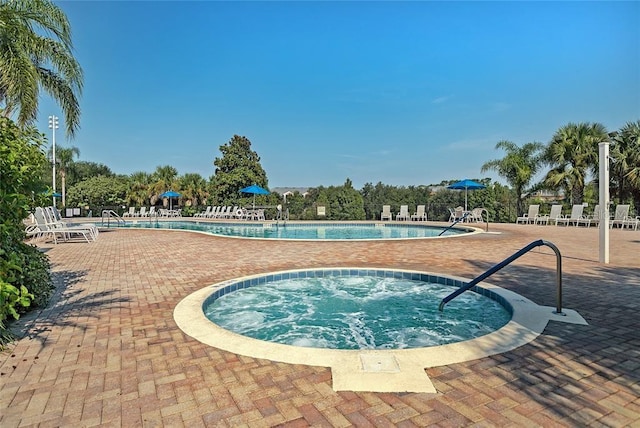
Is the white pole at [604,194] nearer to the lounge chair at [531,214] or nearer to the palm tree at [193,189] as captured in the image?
the lounge chair at [531,214]

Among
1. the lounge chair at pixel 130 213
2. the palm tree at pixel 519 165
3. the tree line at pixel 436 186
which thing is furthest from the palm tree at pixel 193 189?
the palm tree at pixel 519 165

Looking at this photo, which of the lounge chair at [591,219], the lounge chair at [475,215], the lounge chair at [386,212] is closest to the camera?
the lounge chair at [591,219]

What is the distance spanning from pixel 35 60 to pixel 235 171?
2057 centimetres

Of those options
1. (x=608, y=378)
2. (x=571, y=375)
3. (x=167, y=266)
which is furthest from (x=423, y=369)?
(x=167, y=266)

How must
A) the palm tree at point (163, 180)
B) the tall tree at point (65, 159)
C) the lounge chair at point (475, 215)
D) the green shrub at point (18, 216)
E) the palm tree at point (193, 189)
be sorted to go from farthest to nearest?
the tall tree at point (65, 159) → the palm tree at point (163, 180) → the palm tree at point (193, 189) → the lounge chair at point (475, 215) → the green shrub at point (18, 216)

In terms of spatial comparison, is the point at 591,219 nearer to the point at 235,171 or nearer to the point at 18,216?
the point at 18,216

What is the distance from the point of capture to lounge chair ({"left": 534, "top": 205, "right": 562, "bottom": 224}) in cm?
1777

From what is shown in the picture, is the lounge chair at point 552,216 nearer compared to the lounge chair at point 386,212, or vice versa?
the lounge chair at point 552,216

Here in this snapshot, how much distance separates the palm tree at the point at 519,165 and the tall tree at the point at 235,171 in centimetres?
1857

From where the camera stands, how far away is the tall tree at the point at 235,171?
30.0 meters

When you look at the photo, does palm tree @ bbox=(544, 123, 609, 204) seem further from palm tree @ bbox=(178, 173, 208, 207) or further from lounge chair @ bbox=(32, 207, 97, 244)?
palm tree @ bbox=(178, 173, 208, 207)

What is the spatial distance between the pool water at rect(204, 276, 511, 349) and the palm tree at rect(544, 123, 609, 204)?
16654mm

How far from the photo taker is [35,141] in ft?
13.9

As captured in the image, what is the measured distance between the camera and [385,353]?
3012mm
